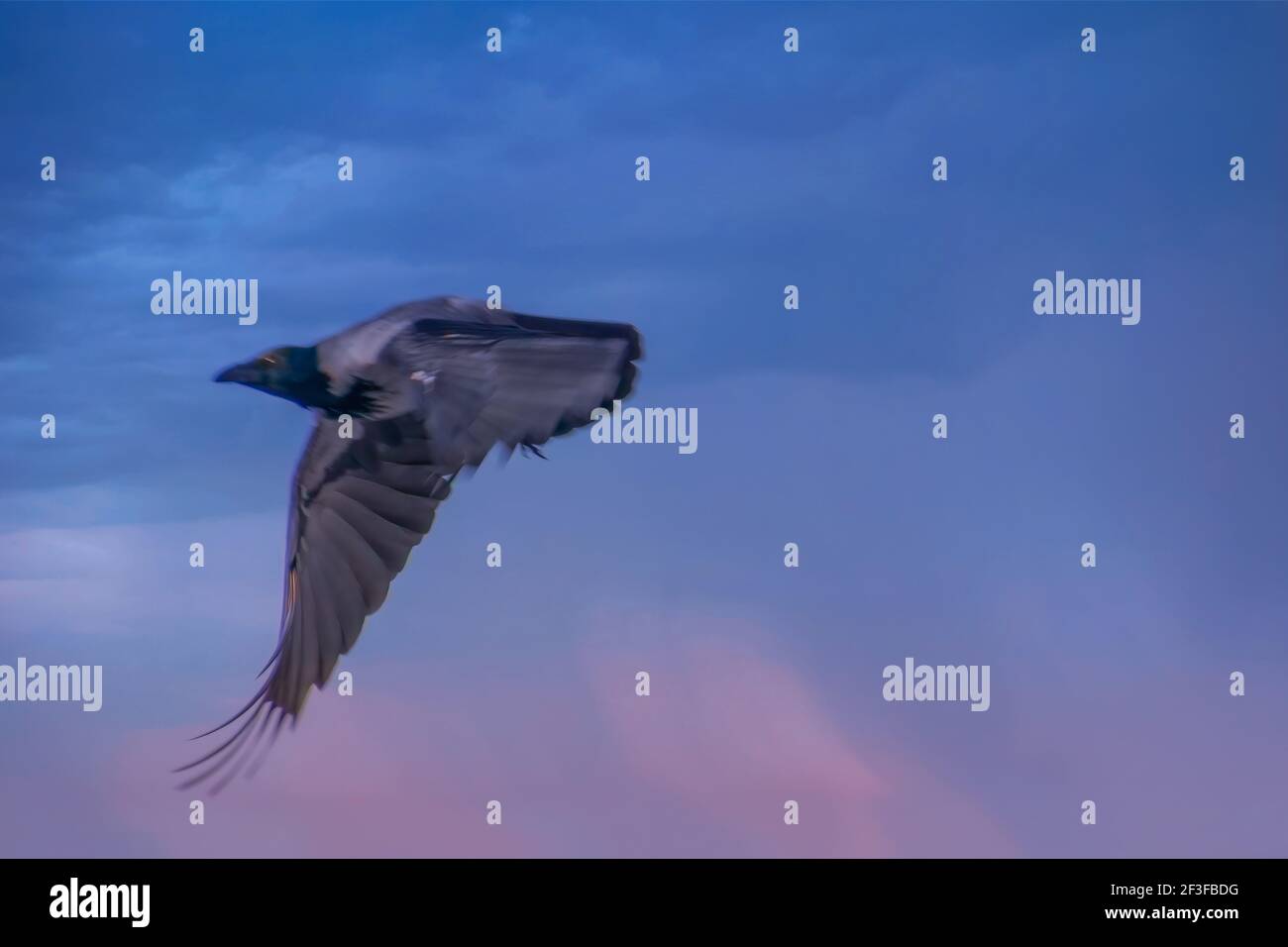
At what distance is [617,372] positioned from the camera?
260cm

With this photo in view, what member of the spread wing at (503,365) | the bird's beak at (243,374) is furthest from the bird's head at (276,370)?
the spread wing at (503,365)

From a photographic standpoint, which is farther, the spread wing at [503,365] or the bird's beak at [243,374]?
the bird's beak at [243,374]

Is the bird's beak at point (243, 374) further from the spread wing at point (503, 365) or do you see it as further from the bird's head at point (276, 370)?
the spread wing at point (503, 365)

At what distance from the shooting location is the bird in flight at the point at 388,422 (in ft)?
8.48

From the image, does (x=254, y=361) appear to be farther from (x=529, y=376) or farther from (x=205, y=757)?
(x=205, y=757)

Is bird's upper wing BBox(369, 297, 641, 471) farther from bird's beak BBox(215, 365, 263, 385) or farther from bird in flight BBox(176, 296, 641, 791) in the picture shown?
bird's beak BBox(215, 365, 263, 385)

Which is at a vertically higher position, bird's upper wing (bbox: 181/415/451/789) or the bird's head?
the bird's head

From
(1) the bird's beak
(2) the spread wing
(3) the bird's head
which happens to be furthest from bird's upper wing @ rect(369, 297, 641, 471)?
(1) the bird's beak

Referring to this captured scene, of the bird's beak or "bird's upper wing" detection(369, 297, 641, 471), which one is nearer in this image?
"bird's upper wing" detection(369, 297, 641, 471)

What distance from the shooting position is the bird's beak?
9.05 feet

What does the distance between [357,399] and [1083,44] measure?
221 centimetres

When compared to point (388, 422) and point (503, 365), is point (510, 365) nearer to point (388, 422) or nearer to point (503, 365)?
point (503, 365)

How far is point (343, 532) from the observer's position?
2973 mm
